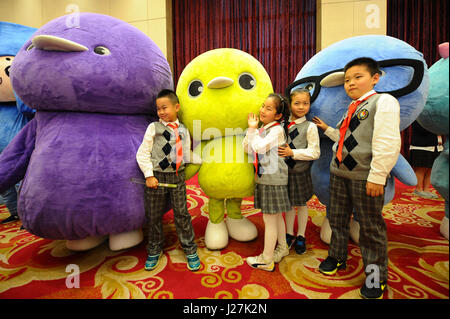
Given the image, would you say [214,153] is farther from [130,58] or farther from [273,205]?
[130,58]

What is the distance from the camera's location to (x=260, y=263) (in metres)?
1.31

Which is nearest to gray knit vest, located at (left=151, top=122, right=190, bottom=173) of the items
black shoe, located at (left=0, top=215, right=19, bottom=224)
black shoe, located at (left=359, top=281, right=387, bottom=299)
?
black shoe, located at (left=359, top=281, right=387, bottom=299)

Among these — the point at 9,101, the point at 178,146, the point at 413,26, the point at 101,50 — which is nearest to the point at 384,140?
the point at 178,146

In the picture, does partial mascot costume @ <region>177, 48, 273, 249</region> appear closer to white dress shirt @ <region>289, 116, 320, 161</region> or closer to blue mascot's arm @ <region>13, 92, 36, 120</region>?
white dress shirt @ <region>289, 116, 320, 161</region>

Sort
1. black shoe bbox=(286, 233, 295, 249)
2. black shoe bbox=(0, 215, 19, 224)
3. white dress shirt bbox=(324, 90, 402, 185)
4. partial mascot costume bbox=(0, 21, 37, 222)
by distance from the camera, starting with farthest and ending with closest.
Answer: black shoe bbox=(0, 215, 19, 224) → partial mascot costume bbox=(0, 21, 37, 222) → black shoe bbox=(286, 233, 295, 249) → white dress shirt bbox=(324, 90, 402, 185)

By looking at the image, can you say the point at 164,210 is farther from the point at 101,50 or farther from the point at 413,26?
the point at 413,26

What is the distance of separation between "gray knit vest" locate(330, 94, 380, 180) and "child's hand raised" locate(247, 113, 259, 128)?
48cm

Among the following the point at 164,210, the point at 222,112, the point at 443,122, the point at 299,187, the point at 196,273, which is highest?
the point at 222,112

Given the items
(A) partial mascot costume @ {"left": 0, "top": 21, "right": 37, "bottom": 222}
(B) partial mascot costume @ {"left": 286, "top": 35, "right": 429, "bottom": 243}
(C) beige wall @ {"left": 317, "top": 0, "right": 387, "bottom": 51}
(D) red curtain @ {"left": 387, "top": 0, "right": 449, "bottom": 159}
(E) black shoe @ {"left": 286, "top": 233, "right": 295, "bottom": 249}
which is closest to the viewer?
(B) partial mascot costume @ {"left": 286, "top": 35, "right": 429, "bottom": 243}

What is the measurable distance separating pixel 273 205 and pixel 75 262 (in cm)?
127

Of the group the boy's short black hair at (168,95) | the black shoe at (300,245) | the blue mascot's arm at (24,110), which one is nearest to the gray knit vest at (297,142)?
the black shoe at (300,245)

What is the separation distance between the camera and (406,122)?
130cm

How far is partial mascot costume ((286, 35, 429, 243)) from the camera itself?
1.21 m

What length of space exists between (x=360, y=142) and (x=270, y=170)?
47 centimetres
